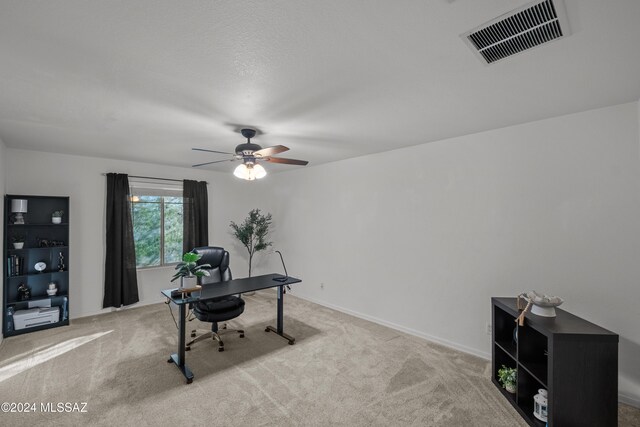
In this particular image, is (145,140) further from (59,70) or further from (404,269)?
(404,269)

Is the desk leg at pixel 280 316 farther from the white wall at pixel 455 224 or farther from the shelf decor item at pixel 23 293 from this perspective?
the shelf decor item at pixel 23 293

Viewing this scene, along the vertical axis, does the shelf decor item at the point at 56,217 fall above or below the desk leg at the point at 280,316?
above

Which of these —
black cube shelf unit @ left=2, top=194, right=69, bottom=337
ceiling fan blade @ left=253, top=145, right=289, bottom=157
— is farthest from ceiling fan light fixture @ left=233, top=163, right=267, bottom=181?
black cube shelf unit @ left=2, top=194, right=69, bottom=337

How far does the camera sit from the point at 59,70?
184 cm

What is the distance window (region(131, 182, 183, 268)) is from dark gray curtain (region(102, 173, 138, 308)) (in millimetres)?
174

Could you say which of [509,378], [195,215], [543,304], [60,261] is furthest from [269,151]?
[60,261]

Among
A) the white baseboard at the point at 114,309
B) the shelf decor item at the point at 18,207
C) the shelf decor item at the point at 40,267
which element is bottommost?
the white baseboard at the point at 114,309

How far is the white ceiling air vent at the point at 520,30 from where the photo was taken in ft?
4.30

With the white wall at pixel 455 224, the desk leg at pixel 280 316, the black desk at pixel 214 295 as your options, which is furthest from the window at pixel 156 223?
the desk leg at pixel 280 316

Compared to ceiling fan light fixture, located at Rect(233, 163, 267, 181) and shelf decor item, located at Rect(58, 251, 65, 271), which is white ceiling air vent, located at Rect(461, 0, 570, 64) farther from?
shelf decor item, located at Rect(58, 251, 65, 271)

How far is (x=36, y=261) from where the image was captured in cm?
404

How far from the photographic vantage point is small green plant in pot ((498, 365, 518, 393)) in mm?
2389

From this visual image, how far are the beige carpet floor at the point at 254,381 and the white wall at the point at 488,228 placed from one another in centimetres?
56

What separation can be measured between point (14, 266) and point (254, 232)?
3.39 m
